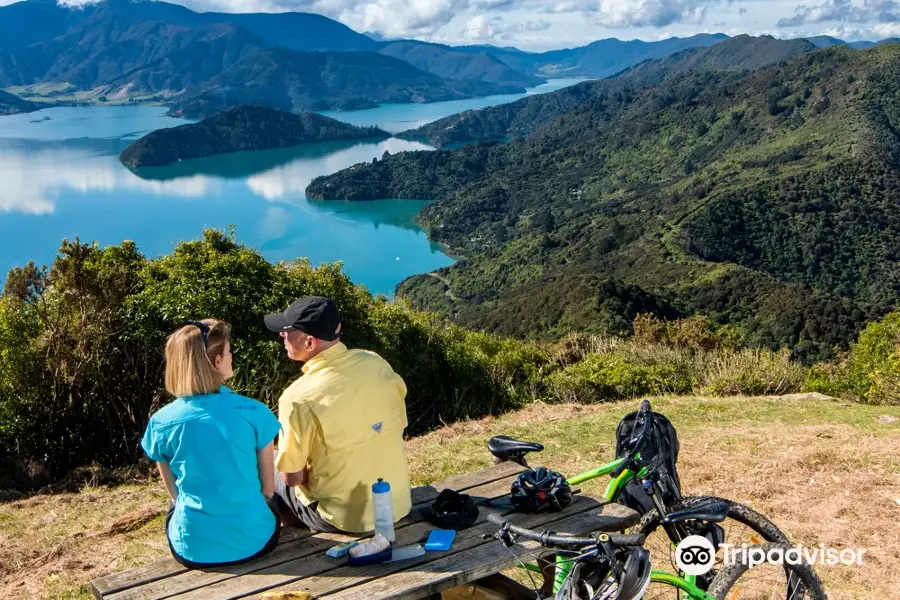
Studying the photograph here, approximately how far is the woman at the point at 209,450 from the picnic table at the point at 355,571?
10 centimetres

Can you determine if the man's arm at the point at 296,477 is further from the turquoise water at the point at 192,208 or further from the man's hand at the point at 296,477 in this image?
the turquoise water at the point at 192,208

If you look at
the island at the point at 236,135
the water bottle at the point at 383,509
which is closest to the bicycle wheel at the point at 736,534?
the water bottle at the point at 383,509

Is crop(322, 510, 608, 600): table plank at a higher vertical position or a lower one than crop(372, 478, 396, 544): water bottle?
lower

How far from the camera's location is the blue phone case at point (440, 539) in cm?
279

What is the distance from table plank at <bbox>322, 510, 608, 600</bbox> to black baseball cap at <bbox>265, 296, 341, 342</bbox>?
0.97m

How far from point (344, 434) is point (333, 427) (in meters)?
0.05

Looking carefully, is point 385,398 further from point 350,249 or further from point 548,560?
point 350,249

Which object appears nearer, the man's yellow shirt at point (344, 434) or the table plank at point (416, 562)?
the table plank at point (416, 562)

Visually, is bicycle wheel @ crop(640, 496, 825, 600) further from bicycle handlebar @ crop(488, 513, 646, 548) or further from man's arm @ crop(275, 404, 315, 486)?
man's arm @ crop(275, 404, 315, 486)

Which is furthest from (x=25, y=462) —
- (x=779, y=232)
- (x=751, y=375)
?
(x=779, y=232)

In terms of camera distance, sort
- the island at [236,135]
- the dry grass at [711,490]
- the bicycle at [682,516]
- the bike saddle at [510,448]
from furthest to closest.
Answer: the island at [236,135]
the dry grass at [711,490]
the bike saddle at [510,448]
the bicycle at [682,516]

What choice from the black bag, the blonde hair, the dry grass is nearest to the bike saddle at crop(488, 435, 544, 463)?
the black bag

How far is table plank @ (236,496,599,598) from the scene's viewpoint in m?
2.55

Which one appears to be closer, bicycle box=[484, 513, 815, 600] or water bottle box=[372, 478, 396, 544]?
bicycle box=[484, 513, 815, 600]
